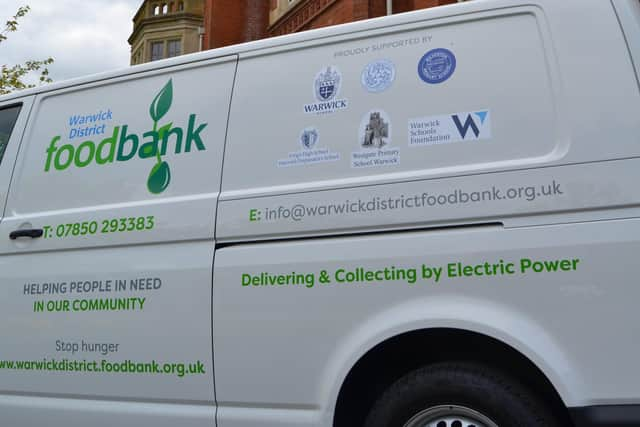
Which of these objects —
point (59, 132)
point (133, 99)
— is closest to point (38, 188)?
point (59, 132)

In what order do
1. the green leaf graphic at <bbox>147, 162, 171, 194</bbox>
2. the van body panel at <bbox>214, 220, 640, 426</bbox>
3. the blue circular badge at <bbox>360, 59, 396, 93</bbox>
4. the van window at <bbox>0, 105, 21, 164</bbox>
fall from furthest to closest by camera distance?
the van window at <bbox>0, 105, 21, 164</bbox>
the green leaf graphic at <bbox>147, 162, 171, 194</bbox>
the blue circular badge at <bbox>360, 59, 396, 93</bbox>
the van body panel at <bbox>214, 220, 640, 426</bbox>

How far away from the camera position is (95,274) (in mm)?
3283

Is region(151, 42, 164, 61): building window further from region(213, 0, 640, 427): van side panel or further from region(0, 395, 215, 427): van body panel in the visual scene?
region(213, 0, 640, 427): van side panel

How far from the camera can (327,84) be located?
303cm

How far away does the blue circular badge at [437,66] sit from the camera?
9.12 feet

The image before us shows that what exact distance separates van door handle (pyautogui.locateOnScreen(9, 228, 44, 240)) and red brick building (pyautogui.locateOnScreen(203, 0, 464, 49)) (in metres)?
9.22

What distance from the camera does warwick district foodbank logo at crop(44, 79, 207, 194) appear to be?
3287mm

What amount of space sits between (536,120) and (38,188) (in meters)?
2.75

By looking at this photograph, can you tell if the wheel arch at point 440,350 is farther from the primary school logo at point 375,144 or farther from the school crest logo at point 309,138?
the school crest logo at point 309,138

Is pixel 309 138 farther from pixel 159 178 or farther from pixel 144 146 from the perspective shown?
pixel 144 146

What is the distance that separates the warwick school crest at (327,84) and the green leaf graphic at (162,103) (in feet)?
2.90

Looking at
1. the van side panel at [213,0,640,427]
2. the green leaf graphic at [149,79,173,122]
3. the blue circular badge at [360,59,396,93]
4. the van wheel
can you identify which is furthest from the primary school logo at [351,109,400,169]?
the green leaf graphic at [149,79,173,122]

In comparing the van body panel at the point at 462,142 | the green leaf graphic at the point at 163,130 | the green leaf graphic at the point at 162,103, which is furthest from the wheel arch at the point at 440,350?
the green leaf graphic at the point at 162,103

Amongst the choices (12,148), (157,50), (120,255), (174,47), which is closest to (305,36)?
(120,255)
